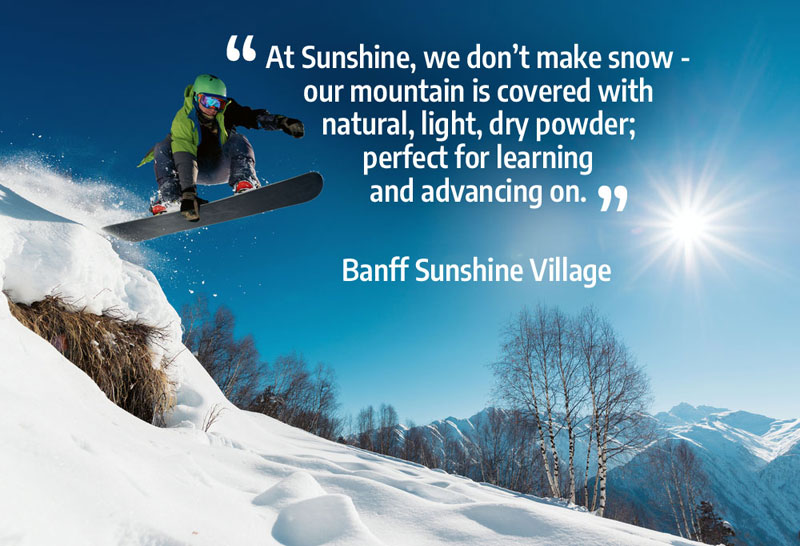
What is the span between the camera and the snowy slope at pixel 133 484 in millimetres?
848

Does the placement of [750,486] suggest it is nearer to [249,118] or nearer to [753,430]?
[753,430]

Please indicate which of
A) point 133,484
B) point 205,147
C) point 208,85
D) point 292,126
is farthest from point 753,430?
point 133,484

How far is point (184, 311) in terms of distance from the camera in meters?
19.2

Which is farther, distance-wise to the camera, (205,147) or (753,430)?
(753,430)

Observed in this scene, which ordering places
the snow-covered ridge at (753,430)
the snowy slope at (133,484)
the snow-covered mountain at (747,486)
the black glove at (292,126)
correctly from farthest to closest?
the snow-covered ridge at (753,430) < the snow-covered mountain at (747,486) < the black glove at (292,126) < the snowy slope at (133,484)

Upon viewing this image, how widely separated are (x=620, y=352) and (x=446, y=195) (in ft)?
25.4

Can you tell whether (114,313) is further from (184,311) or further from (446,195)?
(184,311)

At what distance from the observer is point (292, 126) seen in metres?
3.27

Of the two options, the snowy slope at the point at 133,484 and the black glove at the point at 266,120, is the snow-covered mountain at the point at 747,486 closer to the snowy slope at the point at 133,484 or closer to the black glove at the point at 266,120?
the black glove at the point at 266,120

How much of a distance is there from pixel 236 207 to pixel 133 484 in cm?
290

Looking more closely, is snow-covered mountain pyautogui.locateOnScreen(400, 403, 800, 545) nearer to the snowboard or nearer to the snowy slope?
the snowboard

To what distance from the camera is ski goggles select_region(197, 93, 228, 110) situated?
3.13m

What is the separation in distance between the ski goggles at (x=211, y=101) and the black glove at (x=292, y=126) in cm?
52

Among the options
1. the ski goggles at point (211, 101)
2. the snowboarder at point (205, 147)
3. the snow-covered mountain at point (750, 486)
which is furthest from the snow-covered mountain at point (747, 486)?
the ski goggles at point (211, 101)
